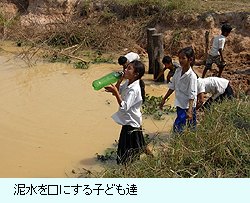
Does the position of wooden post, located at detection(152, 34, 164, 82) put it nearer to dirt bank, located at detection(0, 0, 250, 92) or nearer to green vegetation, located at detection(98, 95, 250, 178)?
dirt bank, located at detection(0, 0, 250, 92)

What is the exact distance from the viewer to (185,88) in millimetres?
3654

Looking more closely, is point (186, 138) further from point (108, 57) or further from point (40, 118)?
point (108, 57)

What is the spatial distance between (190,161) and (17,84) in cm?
504

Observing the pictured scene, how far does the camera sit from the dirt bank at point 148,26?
28.1 feet

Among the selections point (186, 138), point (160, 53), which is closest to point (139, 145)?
point (186, 138)

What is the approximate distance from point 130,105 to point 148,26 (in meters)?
7.26

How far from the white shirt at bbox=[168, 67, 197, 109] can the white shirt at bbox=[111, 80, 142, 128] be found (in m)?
0.63

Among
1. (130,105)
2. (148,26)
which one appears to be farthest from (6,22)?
(130,105)

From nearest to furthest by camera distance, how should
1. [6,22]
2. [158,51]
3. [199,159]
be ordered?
[199,159], [158,51], [6,22]

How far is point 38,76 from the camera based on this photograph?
24.4 feet

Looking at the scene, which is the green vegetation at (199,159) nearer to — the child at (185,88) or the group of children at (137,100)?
the group of children at (137,100)

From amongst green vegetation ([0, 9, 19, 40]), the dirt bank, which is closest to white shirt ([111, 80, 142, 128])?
the dirt bank

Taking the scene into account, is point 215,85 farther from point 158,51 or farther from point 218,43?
point 158,51

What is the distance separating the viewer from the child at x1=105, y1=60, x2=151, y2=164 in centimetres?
316
